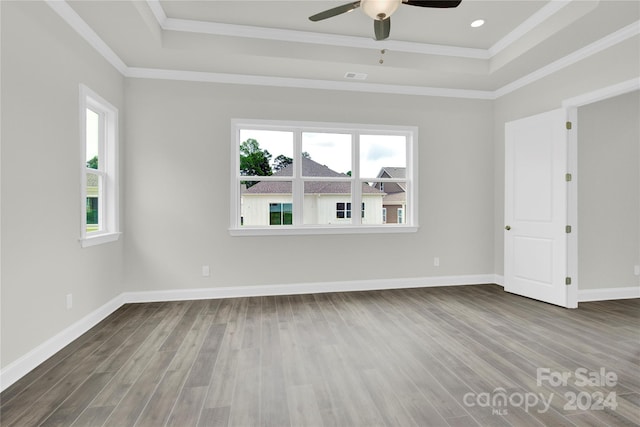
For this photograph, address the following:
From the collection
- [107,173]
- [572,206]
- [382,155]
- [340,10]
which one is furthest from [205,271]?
[572,206]

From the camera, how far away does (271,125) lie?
4.43m

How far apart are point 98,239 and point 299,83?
10.1ft

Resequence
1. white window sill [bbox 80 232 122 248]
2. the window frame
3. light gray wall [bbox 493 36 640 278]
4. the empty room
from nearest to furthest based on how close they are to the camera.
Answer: the empty room → white window sill [bbox 80 232 122 248] → light gray wall [bbox 493 36 640 278] → the window frame

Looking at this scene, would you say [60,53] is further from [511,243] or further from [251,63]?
[511,243]

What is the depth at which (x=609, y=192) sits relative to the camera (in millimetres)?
4234

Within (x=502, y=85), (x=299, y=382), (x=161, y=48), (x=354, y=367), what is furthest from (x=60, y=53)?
(x=502, y=85)

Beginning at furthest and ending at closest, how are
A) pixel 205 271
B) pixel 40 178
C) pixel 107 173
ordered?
pixel 205 271, pixel 107 173, pixel 40 178

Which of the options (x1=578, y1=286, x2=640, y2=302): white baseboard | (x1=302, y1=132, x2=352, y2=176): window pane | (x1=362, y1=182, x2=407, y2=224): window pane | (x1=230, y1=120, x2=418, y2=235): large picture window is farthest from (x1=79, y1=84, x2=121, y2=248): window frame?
(x1=578, y1=286, x2=640, y2=302): white baseboard

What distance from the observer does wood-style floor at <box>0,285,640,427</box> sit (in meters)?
1.90

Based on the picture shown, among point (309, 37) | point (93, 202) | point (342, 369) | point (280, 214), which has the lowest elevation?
point (342, 369)

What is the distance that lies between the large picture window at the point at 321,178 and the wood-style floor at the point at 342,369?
1.31 m

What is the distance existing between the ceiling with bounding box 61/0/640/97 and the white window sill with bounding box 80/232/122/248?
80.1 inches

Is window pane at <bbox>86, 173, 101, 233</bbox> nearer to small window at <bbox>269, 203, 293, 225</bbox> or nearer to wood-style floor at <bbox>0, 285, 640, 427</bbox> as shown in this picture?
wood-style floor at <bbox>0, 285, 640, 427</bbox>

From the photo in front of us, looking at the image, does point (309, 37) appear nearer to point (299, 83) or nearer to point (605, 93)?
point (299, 83)
